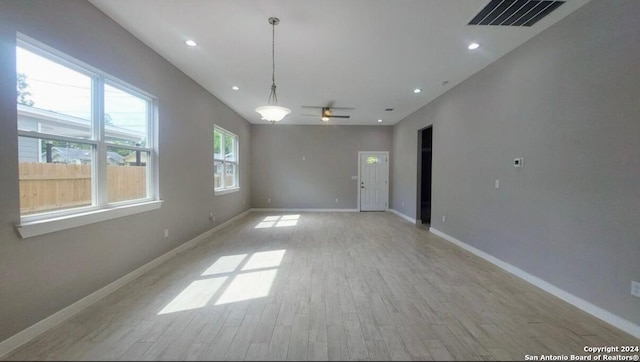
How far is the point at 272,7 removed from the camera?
106 inches

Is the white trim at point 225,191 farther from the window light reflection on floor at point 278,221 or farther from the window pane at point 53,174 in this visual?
the window pane at point 53,174

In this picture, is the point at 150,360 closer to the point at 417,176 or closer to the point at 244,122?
the point at 417,176

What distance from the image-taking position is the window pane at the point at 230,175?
691cm

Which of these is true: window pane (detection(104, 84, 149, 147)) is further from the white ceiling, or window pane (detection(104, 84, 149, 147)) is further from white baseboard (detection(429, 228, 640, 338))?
white baseboard (detection(429, 228, 640, 338))

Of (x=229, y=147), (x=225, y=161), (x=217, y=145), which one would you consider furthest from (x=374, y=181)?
(x=217, y=145)

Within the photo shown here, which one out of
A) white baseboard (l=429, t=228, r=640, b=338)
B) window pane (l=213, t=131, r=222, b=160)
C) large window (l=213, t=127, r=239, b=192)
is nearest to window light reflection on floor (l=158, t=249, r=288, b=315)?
large window (l=213, t=127, r=239, b=192)

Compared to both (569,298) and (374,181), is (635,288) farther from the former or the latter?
(374,181)

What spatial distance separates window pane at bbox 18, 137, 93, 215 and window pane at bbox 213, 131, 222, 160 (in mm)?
3158

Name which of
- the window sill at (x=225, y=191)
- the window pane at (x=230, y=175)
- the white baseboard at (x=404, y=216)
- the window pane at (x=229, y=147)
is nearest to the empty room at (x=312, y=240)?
the window sill at (x=225, y=191)

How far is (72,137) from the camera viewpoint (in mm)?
2572

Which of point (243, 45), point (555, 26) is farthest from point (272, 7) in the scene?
point (555, 26)

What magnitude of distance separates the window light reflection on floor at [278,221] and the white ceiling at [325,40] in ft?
10.2

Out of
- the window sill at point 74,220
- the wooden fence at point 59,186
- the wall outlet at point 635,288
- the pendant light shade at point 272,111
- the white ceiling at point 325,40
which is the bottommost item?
the wall outlet at point 635,288

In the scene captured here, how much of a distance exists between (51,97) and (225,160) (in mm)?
4325
